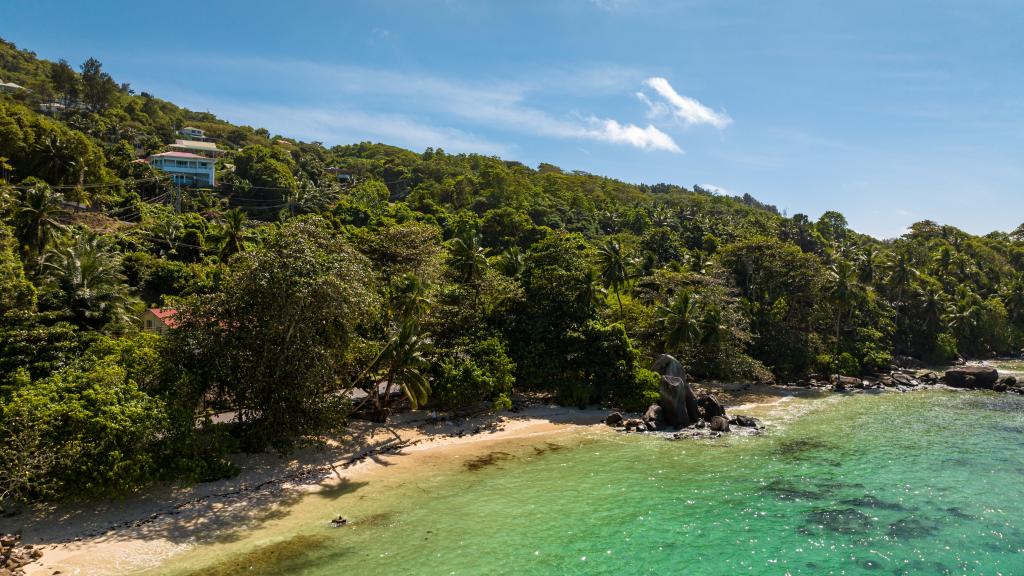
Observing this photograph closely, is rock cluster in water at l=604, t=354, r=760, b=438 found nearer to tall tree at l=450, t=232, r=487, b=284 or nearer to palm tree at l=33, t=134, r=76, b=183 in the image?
tall tree at l=450, t=232, r=487, b=284

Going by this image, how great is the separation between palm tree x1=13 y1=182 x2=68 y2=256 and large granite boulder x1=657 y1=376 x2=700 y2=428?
47700 millimetres

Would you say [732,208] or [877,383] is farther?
[732,208]

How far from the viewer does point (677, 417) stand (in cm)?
3712

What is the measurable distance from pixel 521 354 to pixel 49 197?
38.8 meters

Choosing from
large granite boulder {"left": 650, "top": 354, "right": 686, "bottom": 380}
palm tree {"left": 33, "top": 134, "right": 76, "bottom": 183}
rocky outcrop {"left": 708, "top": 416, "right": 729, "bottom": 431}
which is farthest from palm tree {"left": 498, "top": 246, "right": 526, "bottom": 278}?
palm tree {"left": 33, "top": 134, "right": 76, "bottom": 183}

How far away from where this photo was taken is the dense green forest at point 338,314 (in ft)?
75.8

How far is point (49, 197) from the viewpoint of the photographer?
4366 cm

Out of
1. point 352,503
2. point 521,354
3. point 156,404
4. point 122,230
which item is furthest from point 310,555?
point 122,230

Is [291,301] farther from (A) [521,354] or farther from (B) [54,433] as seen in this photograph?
(A) [521,354]

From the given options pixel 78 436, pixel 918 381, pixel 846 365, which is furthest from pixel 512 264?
pixel 918 381

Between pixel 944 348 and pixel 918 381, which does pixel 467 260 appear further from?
pixel 944 348

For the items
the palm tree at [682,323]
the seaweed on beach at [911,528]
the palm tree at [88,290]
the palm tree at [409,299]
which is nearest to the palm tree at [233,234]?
the palm tree at [88,290]

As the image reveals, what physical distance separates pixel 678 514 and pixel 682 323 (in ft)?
74.5

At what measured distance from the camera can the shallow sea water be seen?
1984cm
